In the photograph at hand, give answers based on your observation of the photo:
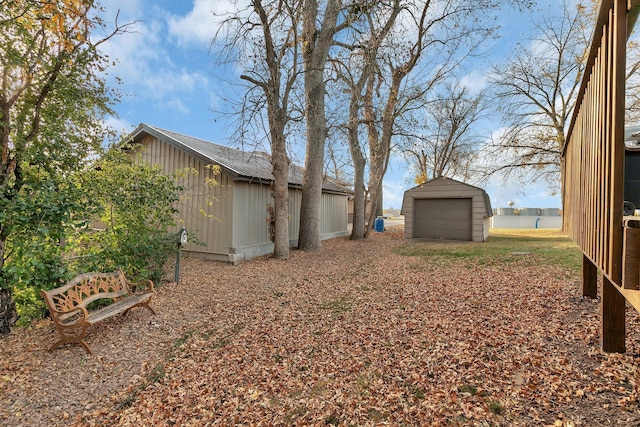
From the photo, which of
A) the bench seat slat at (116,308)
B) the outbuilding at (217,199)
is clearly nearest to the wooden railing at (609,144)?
the bench seat slat at (116,308)

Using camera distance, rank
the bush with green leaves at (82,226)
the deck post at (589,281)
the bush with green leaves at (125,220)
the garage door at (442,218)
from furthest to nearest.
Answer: the garage door at (442,218) → the bush with green leaves at (125,220) → the deck post at (589,281) → the bush with green leaves at (82,226)

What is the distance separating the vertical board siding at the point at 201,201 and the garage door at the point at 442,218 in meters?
9.07

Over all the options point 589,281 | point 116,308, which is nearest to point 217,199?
point 116,308

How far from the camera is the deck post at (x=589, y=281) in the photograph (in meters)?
4.45

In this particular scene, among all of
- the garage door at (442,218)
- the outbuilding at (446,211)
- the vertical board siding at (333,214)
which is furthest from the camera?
the vertical board siding at (333,214)

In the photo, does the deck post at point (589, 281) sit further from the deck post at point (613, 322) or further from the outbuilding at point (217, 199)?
the outbuilding at point (217, 199)

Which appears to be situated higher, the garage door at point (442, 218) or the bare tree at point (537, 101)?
the bare tree at point (537, 101)

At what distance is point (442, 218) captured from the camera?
13.7 metres

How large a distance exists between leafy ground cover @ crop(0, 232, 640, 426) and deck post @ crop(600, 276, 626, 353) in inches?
4.0

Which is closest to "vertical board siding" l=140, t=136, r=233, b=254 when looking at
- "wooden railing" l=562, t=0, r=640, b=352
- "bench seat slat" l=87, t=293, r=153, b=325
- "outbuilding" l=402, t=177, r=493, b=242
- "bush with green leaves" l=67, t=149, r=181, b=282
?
"bush with green leaves" l=67, t=149, r=181, b=282

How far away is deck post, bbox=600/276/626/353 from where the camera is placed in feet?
9.75

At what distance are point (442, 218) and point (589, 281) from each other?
30.7ft

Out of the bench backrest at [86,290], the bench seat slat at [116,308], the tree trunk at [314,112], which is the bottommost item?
the bench seat slat at [116,308]

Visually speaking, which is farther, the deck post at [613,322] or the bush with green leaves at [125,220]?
the bush with green leaves at [125,220]
